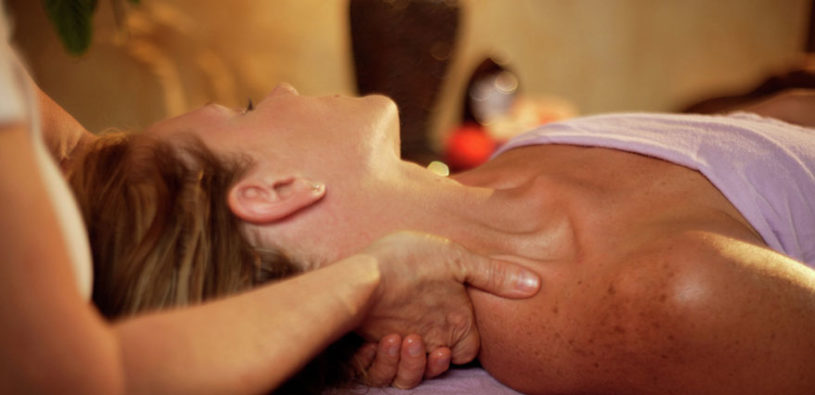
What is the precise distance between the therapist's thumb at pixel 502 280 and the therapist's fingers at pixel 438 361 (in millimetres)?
113

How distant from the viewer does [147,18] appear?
2.21m

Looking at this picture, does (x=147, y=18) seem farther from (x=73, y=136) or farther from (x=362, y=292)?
(x=362, y=292)

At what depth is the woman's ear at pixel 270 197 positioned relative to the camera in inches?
32.3

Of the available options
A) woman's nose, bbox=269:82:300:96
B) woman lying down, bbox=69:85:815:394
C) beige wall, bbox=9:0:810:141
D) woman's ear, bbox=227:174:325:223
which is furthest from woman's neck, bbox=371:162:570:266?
beige wall, bbox=9:0:810:141

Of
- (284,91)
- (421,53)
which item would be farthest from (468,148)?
(284,91)

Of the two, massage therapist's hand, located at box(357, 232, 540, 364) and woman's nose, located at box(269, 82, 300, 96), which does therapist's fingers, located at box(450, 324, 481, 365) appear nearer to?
massage therapist's hand, located at box(357, 232, 540, 364)

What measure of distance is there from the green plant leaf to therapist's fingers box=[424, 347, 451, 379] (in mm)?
1308

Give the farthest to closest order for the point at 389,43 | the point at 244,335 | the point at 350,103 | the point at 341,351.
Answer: the point at 389,43 < the point at 350,103 < the point at 341,351 < the point at 244,335

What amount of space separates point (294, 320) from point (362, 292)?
0.11 m

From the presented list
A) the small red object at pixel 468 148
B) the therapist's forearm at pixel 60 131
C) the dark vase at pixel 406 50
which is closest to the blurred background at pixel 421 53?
the dark vase at pixel 406 50

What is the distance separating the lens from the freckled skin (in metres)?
0.70

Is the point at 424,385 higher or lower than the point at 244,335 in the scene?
lower

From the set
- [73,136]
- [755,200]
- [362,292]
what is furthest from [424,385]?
[73,136]

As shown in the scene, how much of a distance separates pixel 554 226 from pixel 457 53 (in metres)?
1.97
